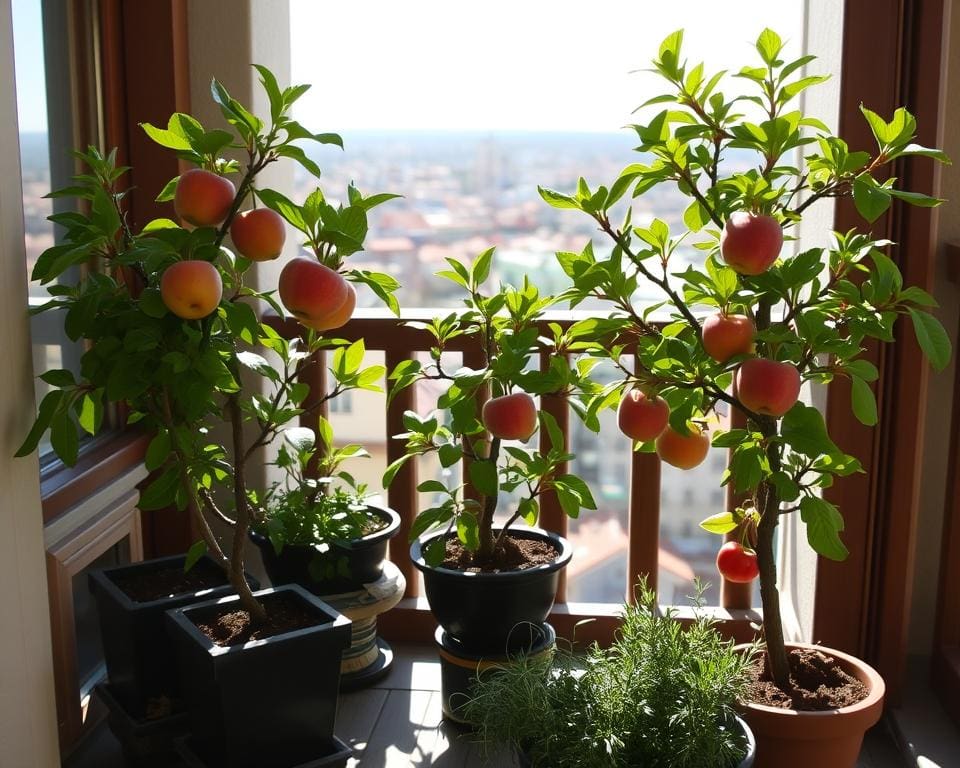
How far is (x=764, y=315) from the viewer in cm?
178

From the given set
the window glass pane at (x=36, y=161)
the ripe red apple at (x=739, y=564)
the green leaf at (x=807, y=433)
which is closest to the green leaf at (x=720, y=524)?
the ripe red apple at (x=739, y=564)

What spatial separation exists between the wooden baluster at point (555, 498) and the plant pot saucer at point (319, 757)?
0.85 metres

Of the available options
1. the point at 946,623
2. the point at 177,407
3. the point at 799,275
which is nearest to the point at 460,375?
the point at 177,407

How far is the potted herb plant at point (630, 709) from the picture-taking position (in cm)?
166

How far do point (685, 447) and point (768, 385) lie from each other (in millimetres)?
284

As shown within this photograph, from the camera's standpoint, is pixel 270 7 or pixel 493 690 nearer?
pixel 493 690

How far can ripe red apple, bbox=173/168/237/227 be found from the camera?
1.62 m

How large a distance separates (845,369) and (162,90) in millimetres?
1661

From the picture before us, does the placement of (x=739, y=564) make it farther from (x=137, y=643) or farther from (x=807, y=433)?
(x=137, y=643)

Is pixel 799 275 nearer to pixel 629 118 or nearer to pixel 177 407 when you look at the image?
pixel 629 118

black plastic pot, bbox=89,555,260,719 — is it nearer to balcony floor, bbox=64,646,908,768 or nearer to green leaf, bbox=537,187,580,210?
balcony floor, bbox=64,646,908,768

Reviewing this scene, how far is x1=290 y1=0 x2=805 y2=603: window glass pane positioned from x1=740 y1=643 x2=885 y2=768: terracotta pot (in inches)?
29.8

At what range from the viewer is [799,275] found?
5.37ft

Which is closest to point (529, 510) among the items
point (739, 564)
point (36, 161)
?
point (739, 564)
